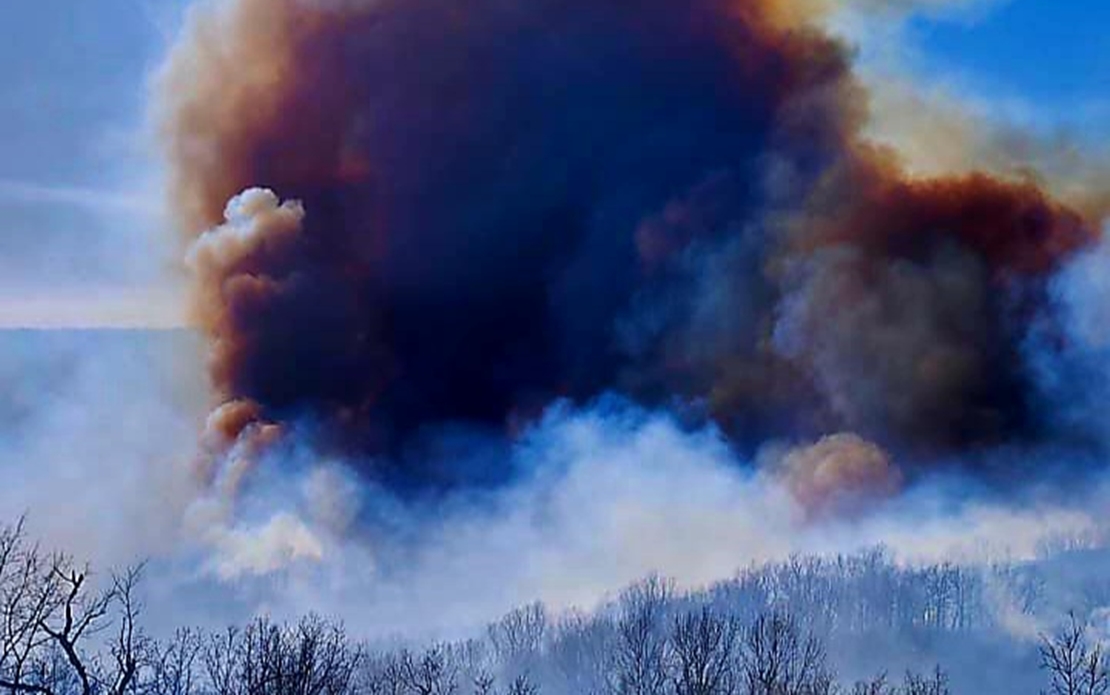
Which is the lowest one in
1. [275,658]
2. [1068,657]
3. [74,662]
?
[74,662]

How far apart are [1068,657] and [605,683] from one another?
2012 cm

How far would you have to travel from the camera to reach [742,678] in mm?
43156

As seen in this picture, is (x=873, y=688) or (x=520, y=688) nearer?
(x=873, y=688)

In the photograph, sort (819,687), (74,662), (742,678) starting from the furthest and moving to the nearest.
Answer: (742,678) < (819,687) < (74,662)

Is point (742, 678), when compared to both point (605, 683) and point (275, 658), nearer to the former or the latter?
point (605, 683)

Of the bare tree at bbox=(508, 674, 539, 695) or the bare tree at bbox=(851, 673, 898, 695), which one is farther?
the bare tree at bbox=(508, 674, 539, 695)

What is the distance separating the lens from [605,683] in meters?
52.3

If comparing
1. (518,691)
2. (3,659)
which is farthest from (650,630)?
(3,659)

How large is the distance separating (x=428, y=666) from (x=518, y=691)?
422cm

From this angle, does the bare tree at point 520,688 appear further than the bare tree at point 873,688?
Yes

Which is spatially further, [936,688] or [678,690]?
[936,688]

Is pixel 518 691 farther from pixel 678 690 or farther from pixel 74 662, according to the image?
pixel 74 662

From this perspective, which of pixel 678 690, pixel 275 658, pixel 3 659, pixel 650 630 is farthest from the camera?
pixel 650 630

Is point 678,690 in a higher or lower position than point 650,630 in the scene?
lower
